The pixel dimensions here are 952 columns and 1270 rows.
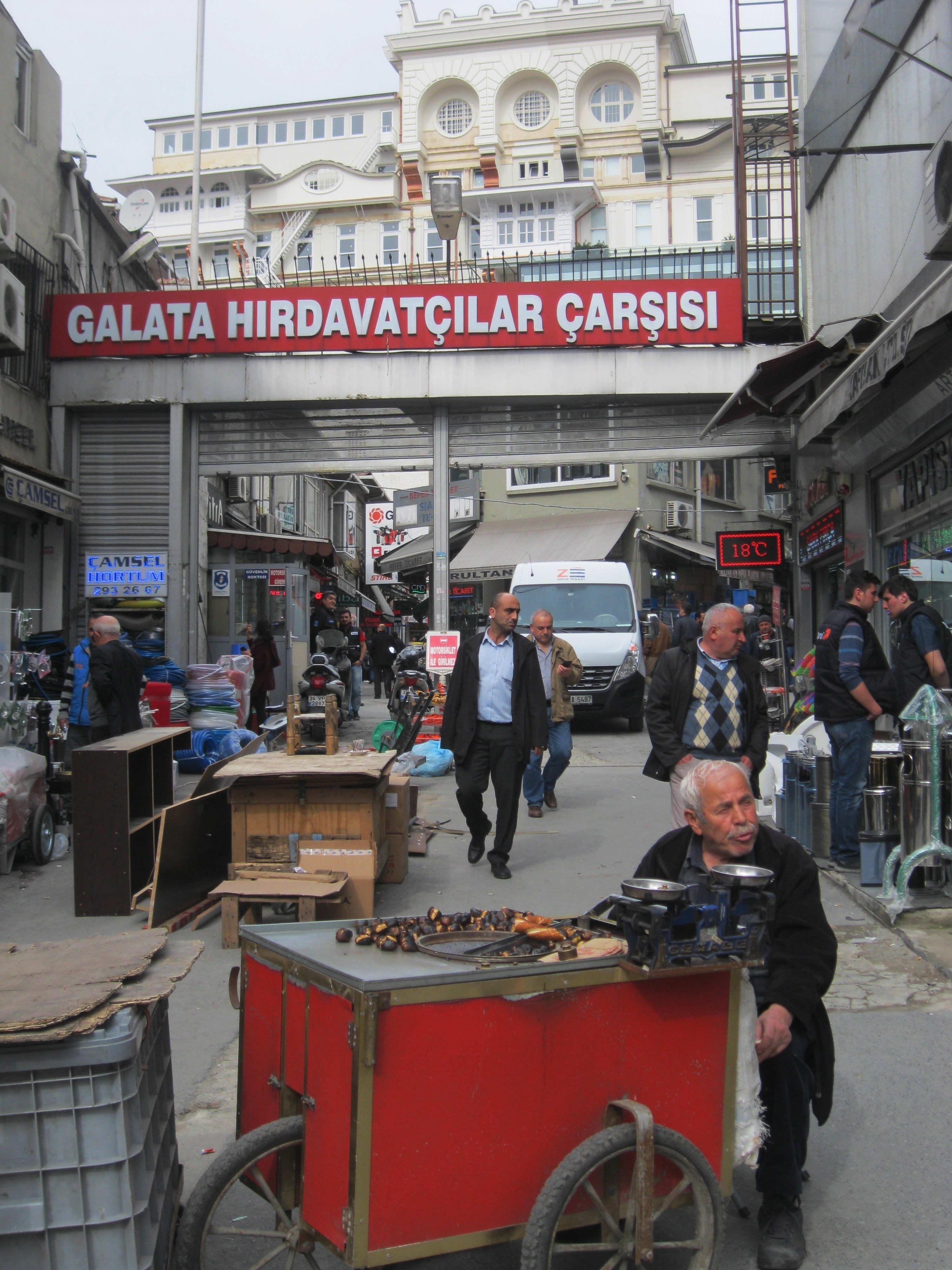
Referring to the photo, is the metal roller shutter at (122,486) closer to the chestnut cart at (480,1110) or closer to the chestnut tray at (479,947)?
the chestnut tray at (479,947)

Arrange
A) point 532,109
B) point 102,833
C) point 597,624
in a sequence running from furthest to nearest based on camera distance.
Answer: point 532,109 → point 597,624 → point 102,833

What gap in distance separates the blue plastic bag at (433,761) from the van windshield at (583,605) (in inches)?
185

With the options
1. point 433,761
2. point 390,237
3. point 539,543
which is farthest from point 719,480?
→ point 433,761

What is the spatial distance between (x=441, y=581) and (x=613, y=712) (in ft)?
10.5

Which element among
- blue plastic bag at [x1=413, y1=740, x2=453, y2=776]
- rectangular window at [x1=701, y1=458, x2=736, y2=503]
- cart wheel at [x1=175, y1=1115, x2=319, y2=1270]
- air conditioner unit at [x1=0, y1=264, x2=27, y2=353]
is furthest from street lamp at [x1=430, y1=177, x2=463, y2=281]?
rectangular window at [x1=701, y1=458, x2=736, y2=503]

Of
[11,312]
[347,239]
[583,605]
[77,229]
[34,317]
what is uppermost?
→ [347,239]

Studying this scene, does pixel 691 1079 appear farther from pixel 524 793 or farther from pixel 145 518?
pixel 145 518

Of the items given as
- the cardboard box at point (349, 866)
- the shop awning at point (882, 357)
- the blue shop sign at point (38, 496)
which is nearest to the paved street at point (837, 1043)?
the cardboard box at point (349, 866)

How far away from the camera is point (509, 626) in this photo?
7.71 metres

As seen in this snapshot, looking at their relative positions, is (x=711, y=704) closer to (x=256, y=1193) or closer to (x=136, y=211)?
(x=256, y=1193)

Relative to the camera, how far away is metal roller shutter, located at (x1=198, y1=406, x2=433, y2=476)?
1611cm

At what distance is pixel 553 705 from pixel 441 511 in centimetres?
642

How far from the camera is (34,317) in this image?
49.2 ft

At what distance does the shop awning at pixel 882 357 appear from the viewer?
6906mm
